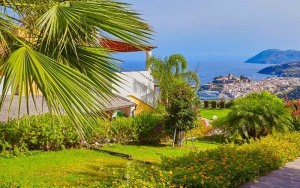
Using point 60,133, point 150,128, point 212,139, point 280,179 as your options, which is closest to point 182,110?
point 150,128

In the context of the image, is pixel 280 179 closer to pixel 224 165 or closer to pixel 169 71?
pixel 224 165

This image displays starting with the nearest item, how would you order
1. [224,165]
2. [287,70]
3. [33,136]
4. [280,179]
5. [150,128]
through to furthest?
[224,165] < [280,179] < [33,136] < [150,128] < [287,70]

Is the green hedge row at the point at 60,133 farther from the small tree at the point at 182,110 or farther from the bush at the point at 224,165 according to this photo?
the bush at the point at 224,165

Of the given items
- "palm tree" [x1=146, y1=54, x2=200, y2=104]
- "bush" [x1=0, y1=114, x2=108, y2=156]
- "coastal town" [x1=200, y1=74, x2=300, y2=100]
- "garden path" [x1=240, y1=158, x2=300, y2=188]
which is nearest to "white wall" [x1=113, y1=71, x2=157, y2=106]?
"palm tree" [x1=146, y1=54, x2=200, y2=104]

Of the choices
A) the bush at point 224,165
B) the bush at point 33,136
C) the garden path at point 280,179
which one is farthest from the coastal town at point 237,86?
the garden path at point 280,179

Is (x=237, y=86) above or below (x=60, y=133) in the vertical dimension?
above

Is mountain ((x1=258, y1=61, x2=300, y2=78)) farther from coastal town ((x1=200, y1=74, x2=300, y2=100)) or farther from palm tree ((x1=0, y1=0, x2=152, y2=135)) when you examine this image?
palm tree ((x1=0, y1=0, x2=152, y2=135))

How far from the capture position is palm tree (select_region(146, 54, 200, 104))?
31.7 m

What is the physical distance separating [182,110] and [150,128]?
5.78 feet

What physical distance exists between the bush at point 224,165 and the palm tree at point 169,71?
19.4 metres

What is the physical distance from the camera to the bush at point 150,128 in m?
17.9

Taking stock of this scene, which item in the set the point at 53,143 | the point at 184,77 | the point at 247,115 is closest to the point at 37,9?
the point at 53,143

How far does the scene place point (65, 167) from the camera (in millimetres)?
11930

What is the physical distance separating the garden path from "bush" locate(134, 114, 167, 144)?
792 cm
